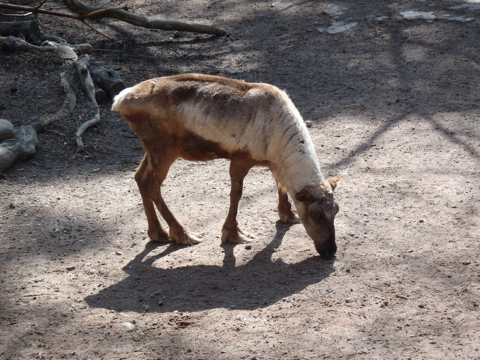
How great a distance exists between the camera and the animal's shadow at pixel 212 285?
4.29 meters

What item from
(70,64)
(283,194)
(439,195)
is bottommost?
(439,195)

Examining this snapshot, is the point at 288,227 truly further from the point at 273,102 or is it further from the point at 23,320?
the point at 23,320

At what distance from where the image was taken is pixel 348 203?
227 inches

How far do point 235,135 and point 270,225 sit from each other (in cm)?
127

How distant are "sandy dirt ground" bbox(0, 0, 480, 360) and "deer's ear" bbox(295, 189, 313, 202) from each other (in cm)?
64

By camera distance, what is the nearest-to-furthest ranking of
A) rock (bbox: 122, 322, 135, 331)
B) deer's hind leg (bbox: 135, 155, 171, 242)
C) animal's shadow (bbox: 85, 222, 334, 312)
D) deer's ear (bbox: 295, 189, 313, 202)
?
rock (bbox: 122, 322, 135, 331)
animal's shadow (bbox: 85, 222, 334, 312)
deer's ear (bbox: 295, 189, 313, 202)
deer's hind leg (bbox: 135, 155, 171, 242)

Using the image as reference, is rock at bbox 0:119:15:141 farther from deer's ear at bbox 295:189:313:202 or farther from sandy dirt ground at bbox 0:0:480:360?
deer's ear at bbox 295:189:313:202

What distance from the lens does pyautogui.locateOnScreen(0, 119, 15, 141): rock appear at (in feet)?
22.6

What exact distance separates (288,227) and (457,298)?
1.99 m

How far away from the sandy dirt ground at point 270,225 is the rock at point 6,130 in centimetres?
45

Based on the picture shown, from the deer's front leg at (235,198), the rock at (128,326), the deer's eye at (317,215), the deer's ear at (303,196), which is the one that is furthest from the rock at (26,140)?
the deer's eye at (317,215)

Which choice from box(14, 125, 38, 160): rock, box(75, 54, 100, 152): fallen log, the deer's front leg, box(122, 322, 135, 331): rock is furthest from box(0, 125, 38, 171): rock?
box(122, 322, 135, 331): rock

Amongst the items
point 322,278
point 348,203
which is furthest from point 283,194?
point 322,278

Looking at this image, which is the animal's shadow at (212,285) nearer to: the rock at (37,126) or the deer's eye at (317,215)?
the deer's eye at (317,215)
